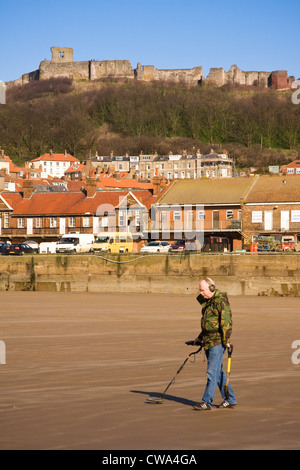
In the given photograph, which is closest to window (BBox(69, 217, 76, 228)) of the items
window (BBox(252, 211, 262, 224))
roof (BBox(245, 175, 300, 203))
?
roof (BBox(245, 175, 300, 203))

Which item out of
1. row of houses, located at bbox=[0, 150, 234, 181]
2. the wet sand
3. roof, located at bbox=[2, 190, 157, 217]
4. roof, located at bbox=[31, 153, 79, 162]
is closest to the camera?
the wet sand

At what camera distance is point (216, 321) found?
8812 millimetres

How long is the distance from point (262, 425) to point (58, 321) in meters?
12.3

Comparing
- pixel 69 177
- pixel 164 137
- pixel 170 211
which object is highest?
pixel 164 137

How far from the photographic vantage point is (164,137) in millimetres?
195375

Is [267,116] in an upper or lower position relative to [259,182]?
upper

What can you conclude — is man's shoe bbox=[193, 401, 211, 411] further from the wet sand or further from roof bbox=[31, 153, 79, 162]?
roof bbox=[31, 153, 79, 162]

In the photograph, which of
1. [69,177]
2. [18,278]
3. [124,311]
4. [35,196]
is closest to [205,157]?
[69,177]

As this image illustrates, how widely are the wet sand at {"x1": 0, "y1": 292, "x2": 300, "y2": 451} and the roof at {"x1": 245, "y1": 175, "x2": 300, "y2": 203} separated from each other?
124ft

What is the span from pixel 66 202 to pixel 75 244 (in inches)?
520

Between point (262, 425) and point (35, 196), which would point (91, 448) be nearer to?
point (262, 425)

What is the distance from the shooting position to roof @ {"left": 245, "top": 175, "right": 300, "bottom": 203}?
2238 inches
